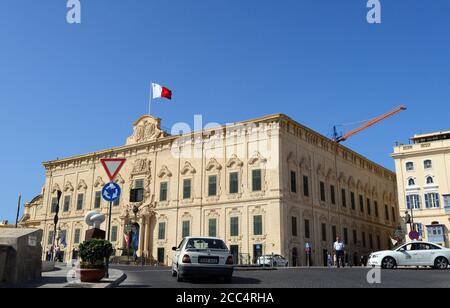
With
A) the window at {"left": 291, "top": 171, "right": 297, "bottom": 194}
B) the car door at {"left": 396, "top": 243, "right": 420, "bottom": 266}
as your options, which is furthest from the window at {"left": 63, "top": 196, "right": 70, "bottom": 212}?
the car door at {"left": 396, "top": 243, "right": 420, "bottom": 266}

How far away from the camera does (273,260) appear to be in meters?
31.9

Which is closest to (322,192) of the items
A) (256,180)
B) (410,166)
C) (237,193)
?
(256,180)

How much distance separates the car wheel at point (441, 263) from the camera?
1995 cm

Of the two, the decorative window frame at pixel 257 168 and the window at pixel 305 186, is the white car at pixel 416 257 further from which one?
the window at pixel 305 186

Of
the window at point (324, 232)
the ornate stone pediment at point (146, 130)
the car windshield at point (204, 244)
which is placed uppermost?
the ornate stone pediment at point (146, 130)

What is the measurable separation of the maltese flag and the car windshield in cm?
3121

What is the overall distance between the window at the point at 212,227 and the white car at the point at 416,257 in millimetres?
18943

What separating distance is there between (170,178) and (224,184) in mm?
6357

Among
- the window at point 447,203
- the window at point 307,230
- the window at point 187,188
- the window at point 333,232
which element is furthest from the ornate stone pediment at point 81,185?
the window at point 447,203

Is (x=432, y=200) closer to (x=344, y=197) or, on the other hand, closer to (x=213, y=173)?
(x=344, y=197)

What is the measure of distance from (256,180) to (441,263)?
18.4 m

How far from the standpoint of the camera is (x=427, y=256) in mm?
20344

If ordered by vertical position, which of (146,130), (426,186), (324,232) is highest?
(146,130)

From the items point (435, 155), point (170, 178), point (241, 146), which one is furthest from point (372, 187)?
point (170, 178)
